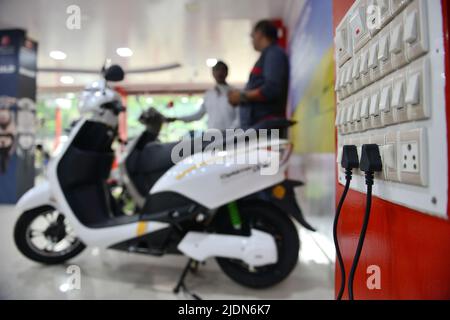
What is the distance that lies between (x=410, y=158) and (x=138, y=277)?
1191mm

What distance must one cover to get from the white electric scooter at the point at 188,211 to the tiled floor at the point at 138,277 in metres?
0.07

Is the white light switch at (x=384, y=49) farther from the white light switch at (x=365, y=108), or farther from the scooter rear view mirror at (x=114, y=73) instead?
the scooter rear view mirror at (x=114, y=73)

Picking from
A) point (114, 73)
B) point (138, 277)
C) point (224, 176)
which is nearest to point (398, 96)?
point (224, 176)

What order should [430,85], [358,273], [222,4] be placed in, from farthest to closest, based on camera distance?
[222,4] → [358,273] → [430,85]

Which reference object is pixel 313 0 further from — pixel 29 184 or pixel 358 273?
pixel 29 184

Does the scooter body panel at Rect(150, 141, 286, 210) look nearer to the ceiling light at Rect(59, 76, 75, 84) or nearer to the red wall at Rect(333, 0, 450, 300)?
the red wall at Rect(333, 0, 450, 300)

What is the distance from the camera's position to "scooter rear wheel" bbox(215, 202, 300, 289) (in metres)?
1.15

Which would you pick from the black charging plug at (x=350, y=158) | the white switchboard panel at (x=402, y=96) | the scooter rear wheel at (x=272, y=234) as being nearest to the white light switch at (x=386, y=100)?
the white switchboard panel at (x=402, y=96)

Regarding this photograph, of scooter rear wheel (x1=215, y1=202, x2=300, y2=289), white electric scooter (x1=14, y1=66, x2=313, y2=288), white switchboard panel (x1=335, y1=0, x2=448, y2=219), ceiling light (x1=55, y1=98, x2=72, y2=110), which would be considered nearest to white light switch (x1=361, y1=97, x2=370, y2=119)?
white switchboard panel (x1=335, y1=0, x2=448, y2=219)

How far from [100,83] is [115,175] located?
56cm

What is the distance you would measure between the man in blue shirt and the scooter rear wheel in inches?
14.0
